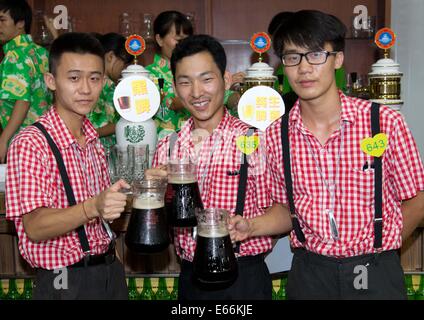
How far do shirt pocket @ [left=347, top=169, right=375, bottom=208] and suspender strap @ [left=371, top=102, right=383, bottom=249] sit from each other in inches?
0.6

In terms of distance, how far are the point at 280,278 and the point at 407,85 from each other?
2.30m

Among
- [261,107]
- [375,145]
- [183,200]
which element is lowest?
[183,200]

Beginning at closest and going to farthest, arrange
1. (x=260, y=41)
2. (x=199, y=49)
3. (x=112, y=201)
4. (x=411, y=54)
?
(x=112, y=201)
(x=199, y=49)
(x=260, y=41)
(x=411, y=54)


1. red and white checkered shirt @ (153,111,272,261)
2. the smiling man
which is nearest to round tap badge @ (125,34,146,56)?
the smiling man

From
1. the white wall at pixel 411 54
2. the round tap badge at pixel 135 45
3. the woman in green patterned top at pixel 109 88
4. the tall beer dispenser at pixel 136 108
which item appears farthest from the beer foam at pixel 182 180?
the white wall at pixel 411 54

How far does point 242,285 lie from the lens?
1.73 metres

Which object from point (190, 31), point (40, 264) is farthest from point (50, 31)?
point (40, 264)

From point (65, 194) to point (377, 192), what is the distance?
91cm

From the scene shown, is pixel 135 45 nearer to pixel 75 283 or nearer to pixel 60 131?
pixel 60 131

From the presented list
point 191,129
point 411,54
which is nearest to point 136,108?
point 191,129

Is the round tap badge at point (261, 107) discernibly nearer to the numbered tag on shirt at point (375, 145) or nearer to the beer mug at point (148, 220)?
the numbered tag on shirt at point (375, 145)

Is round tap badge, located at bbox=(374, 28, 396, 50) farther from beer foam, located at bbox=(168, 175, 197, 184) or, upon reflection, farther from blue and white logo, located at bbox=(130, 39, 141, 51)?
beer foam, located at bbox=(168, 175, 197, 184)
